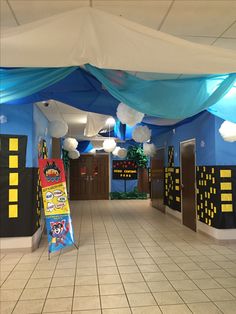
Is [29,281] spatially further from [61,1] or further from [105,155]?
[105,155]

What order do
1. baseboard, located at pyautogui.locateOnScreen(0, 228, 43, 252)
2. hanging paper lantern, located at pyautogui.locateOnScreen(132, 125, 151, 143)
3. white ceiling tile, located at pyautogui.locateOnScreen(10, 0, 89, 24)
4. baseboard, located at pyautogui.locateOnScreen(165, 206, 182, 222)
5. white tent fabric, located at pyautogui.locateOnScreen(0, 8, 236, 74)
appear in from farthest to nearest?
baseboard, located at pyautogui.locateOnScreen(165, 206, 182, 222) → hanging paper lantern, located at pyautogui.locateOnScreen(132, 125, 151, 143) → baseboard, located at pyautogui.locateOnScreen(0, 228, 43, 252) → white ceiling tile, located at pyautogui.locateOnScreen(10, 0, 89, 24) → white tent fabric, located at pyautogui.locateOnScreen(0, 8, 236, 74)

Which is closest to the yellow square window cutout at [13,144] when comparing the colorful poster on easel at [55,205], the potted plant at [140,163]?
the colorful poster on easel at [55,205]

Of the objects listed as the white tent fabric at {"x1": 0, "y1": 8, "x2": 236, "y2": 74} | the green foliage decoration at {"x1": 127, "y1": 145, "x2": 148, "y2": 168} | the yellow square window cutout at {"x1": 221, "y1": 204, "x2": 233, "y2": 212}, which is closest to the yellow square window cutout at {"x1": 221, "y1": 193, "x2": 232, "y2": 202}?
the yellow square window cutout at {"x1": 221, "y1": 204, "x2": 233, "y2": 212}

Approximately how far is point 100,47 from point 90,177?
10.7 meters

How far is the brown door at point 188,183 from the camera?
6315 millimetres

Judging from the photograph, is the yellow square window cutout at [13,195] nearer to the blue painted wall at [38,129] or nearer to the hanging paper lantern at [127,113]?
the blue painted wall at [38,129]

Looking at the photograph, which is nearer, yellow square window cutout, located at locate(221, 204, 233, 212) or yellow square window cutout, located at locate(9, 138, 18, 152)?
yellow square window cutout, located at locate(9, 138, 18, 152)

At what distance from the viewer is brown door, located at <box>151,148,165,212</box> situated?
348 inches

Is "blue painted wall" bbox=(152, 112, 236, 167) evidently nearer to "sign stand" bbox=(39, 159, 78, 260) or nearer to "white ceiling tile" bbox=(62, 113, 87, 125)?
"white ceiling tile" bbox=(62, 113, 87, 125)

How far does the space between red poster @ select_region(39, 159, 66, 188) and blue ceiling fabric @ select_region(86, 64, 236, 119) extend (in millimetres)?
2470

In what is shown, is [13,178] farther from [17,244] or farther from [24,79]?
[24,79]

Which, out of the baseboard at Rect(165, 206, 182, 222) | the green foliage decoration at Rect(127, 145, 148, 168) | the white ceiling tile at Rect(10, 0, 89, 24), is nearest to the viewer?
the white ceiling tile at Rect(10, 0, 89, 24)

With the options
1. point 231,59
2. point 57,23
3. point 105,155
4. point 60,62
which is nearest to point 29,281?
Answer: point 60,62

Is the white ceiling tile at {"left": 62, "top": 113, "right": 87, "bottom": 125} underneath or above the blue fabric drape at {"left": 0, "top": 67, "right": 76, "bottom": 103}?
above
